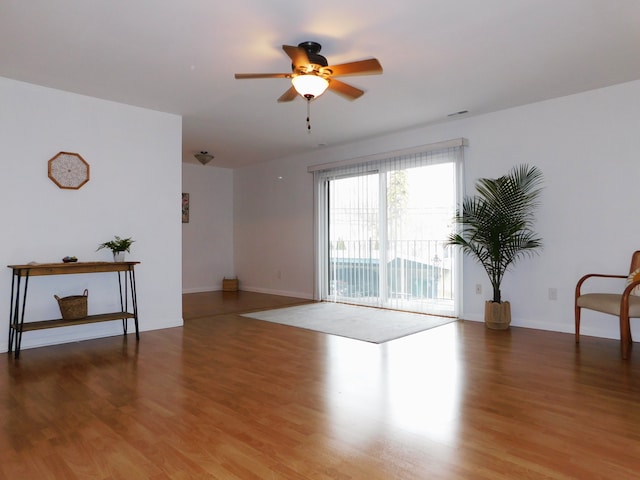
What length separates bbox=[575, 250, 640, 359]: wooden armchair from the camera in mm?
3391

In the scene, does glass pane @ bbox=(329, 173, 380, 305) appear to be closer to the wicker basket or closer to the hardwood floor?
the hardwood floor

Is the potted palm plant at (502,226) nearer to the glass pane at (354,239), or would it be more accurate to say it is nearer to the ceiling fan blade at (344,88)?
the glass pane at (354,239)

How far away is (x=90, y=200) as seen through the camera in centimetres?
433

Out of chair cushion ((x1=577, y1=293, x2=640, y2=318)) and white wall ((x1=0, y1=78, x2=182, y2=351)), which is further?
white wall ((x1=0, y1=78, x2=182, y2=351))

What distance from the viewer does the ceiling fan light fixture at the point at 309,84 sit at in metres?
3.05

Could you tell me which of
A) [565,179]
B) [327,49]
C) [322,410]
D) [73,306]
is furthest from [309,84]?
[565,179]

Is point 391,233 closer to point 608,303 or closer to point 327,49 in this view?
point 608,303

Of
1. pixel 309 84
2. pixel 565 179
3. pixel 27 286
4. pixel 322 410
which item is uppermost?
pixel 309 84

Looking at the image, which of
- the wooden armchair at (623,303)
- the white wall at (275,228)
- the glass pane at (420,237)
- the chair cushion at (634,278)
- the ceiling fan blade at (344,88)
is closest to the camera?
the ceiling fan blade at (344,88)

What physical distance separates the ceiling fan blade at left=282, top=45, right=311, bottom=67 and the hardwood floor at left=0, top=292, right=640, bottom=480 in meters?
2.20

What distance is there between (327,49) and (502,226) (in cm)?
259

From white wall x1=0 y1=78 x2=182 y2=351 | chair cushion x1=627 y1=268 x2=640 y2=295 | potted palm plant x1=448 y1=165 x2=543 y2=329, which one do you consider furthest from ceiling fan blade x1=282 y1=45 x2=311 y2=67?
chair cushion x1=627 y1=268 x2=640 y2=295

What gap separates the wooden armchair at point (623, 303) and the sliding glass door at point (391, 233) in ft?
4.98

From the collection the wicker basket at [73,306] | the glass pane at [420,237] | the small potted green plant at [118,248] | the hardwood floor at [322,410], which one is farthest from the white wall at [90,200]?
the glass pane at [420,237]
